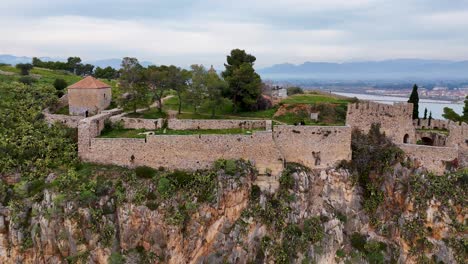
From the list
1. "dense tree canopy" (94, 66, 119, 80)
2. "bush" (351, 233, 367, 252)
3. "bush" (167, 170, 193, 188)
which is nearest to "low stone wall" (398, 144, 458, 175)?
"bush" (351, 233, 367, 252)

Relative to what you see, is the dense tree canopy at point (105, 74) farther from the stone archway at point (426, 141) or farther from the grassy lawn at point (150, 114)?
the stone archway at point (426, 141)

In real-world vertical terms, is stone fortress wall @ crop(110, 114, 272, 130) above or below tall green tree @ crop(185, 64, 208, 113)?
below

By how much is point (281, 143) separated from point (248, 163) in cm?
271

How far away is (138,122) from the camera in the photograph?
28.1 metres

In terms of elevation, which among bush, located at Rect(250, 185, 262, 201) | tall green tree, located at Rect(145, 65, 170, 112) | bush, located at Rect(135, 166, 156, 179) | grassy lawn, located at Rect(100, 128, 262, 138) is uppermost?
tall green tree, located at Rect(145, 65, 170, 112)

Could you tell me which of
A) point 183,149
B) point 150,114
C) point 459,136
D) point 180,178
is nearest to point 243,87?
point 150,114

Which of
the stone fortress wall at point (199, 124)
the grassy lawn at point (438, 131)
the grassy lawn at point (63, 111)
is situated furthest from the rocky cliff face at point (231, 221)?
the grassy lawn at point (63, 111)

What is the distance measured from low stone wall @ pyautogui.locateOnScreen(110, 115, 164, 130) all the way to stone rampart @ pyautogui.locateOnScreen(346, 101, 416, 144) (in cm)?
1408

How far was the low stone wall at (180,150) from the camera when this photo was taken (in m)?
24.7

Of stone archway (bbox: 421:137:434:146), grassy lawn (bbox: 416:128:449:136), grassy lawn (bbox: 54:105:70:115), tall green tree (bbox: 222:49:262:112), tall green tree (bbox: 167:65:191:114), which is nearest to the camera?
grassy lawn (bbox: 416:128:449:136)

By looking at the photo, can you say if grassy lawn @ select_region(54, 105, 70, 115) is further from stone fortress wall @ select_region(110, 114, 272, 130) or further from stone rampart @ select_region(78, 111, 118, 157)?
stone fortress wall @ select_region(110, 114, 272, 130)

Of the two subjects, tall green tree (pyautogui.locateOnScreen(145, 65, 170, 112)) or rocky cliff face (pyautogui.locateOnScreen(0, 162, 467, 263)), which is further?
tall green tree (pyautogui.locateOnScreen(145, 65, 170, 112))

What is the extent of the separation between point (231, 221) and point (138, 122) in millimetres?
10302

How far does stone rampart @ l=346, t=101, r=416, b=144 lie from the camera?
89.5 feet
